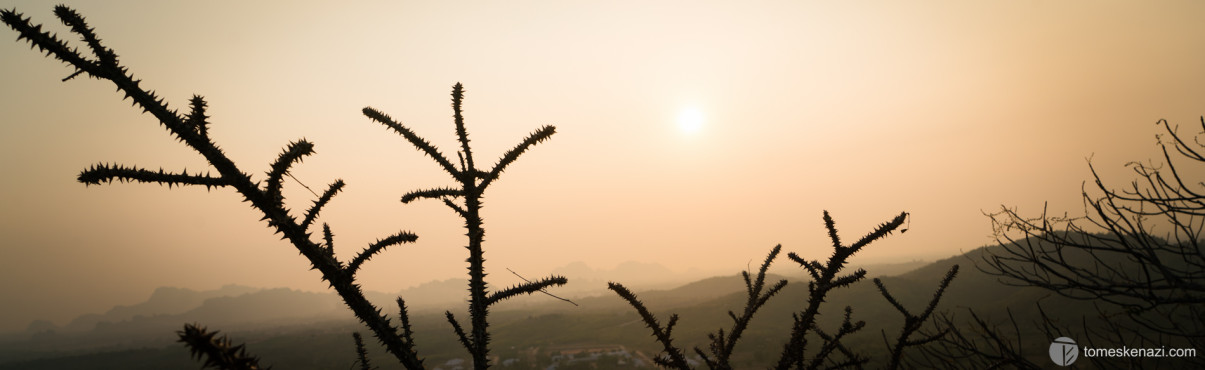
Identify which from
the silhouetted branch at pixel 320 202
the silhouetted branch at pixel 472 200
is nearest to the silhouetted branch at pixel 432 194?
the silhouetted branch at pixel 472 200

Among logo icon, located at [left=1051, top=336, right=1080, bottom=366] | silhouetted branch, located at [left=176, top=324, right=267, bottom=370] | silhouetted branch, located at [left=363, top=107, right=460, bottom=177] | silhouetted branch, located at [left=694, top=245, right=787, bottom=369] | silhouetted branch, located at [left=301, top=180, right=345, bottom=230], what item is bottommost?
logo icon, located at [left=1051, top=336, right=1080, bottom=366]

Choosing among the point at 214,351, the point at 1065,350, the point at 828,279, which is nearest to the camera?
the point at 214,351

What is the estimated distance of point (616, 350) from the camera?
5416cm

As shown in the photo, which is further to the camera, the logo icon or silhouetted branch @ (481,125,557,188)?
the logo icon

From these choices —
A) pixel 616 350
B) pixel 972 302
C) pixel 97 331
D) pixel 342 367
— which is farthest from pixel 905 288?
pixel 97 331

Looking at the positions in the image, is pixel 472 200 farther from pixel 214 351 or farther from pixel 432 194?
Result: pixel 214 351

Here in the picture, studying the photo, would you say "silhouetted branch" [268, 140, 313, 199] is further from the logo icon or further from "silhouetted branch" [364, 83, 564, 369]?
the logo icon

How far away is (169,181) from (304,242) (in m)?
0.55

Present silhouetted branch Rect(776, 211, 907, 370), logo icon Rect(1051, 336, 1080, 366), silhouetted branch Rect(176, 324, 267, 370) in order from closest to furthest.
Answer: silhouetted branch Rect(176, 324, 267, 370)
silhouetted branch Rect(776, 211, 907, 370)
logo icon Rect(1051, 336, 1080, 366)

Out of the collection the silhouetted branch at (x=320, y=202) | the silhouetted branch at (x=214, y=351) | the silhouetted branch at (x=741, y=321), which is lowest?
the silhouetted branch at (x=741, y=321)

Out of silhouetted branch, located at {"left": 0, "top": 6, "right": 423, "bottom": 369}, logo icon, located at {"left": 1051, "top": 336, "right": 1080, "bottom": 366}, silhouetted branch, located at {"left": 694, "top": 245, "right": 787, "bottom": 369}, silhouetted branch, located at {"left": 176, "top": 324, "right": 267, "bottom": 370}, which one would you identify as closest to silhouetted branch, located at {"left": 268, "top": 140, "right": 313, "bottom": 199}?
silhouetted branch, located at {"left": 0, "top": 6, "right": 423, "bottom": 369}

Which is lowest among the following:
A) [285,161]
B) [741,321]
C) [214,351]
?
[741,321]

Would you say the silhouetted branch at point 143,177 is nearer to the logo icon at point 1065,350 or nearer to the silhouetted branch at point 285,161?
the silhouetted branch at point 285,161

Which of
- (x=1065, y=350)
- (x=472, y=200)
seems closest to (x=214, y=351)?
(x=472, y=200)
